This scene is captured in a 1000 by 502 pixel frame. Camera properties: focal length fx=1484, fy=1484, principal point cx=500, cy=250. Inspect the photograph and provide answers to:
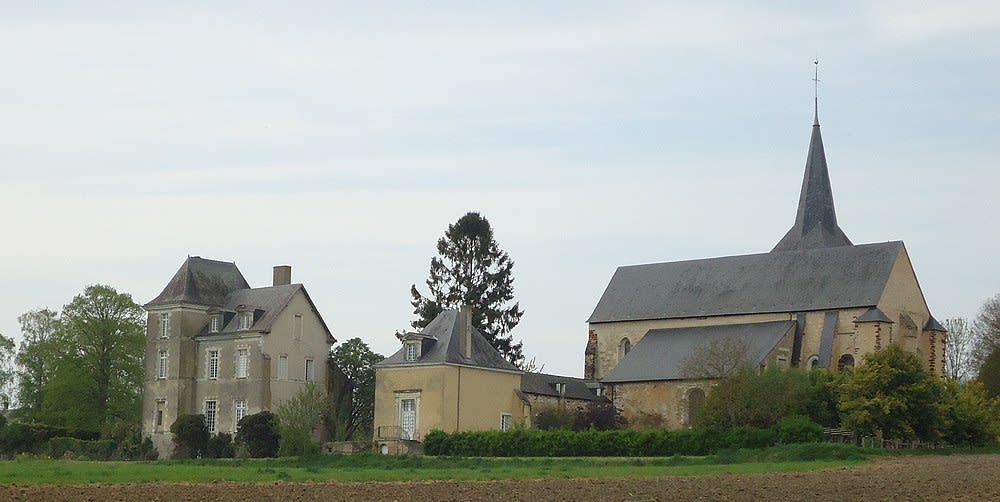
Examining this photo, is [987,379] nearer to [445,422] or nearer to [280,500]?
[445,422]

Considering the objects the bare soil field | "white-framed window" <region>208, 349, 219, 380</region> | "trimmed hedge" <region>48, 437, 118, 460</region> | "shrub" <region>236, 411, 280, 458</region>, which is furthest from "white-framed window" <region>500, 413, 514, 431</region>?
the bare soil field

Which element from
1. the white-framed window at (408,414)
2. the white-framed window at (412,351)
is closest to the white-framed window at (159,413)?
the white-framed window at (408,414)

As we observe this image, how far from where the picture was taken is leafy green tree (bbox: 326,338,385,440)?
68.6 metres

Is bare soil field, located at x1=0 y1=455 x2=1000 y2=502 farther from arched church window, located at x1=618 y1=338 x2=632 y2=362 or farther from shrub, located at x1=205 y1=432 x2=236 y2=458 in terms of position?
arched church window, located at x1=618 y1=338 x2=632 y2=362

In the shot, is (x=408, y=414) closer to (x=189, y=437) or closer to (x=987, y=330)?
(x=189, y=437)

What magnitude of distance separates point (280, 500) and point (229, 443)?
3631 cm

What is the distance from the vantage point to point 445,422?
5859 cm

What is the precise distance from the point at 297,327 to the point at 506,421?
1116 centimetres

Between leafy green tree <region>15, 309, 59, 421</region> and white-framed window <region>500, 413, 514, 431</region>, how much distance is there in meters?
27.5

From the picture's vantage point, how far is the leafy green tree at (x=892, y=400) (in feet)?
164

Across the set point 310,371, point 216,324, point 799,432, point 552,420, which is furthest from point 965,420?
point 216,324

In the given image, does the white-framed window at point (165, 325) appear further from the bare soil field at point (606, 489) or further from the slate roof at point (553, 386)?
the bare soil field at point (606, 489)

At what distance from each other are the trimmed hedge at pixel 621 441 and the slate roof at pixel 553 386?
10380mm

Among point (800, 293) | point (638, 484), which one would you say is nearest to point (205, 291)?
point (800, 293)
